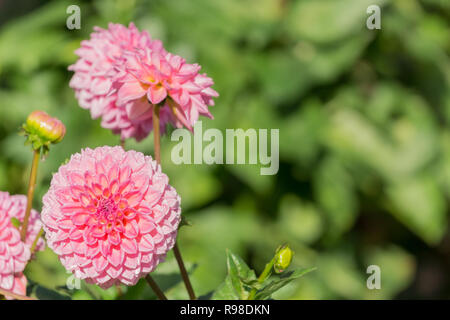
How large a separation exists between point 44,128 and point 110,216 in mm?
130

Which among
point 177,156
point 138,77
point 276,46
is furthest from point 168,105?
point 276,46

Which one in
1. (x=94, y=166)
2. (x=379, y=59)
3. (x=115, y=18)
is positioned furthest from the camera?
(x=379, y=59)

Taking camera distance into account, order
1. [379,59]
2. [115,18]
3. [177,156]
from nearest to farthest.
Answer: [177,156] → [115,18] → [379,59]

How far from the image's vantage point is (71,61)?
171 centimetres

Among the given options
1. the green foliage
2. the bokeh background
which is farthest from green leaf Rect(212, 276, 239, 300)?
the bokeh background

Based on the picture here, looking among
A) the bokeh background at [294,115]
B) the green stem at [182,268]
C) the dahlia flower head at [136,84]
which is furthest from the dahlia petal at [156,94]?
the bokeh background at [294,115]

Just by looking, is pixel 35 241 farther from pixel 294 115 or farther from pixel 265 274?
pixel 294 115

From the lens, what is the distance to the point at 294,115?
1657mm

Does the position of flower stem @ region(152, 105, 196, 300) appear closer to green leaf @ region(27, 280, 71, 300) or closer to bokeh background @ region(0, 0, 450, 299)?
green leaf @ region(27, 280, 71, 300)

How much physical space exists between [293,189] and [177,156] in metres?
0.38

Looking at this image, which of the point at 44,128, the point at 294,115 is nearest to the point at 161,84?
the point at 44,128

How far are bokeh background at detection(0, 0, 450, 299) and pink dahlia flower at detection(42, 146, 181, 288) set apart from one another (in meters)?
1.05

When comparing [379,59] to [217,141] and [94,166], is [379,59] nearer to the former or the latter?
[217,141]

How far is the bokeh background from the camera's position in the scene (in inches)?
63.7
